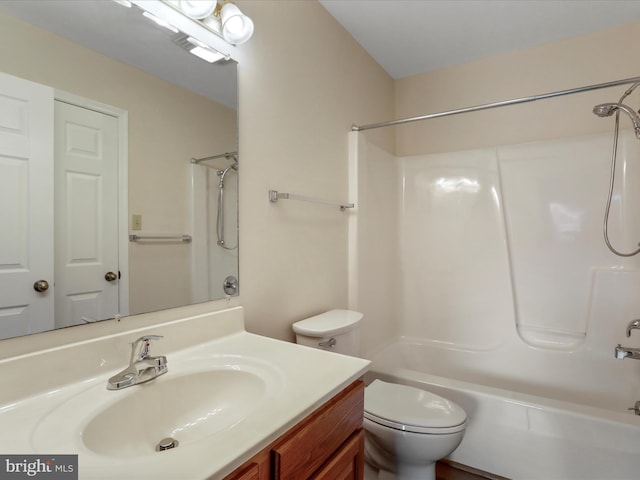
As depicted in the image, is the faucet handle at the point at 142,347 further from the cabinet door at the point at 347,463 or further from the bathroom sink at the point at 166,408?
the cabinet door at the point at 347,463

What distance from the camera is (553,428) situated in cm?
148

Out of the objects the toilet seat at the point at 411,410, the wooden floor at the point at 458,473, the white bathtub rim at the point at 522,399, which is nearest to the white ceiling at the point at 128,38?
the toilet seat at the point at 411,410

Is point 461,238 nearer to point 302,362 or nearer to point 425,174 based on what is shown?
point 425,174

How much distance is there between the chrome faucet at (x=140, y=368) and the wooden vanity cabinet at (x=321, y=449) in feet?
1.29

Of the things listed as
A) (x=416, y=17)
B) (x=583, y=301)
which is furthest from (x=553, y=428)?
(x=416, y=17)

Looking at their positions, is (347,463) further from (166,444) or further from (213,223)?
(213,223)

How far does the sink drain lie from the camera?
790 mm

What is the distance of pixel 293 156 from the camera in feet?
5.30

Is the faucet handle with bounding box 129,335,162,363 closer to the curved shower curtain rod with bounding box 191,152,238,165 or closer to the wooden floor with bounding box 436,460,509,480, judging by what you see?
the curved shower curtain rod with bounding box 191,152,238,165

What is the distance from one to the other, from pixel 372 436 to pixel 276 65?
1655 millimetres

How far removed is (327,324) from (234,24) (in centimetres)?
124

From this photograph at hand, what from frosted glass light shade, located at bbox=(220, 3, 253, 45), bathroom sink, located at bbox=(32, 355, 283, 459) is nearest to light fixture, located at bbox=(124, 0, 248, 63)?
frosted glass light shade, located at bbox=(220, 3, 253, 45)

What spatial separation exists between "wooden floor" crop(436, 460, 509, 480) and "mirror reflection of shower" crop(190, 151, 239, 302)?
4.68 feet
